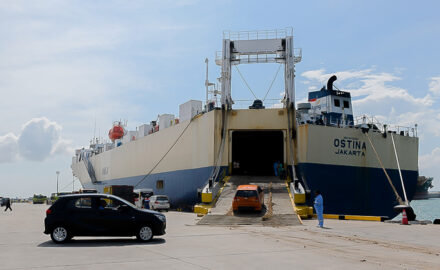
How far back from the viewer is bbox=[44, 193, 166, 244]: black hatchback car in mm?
12375

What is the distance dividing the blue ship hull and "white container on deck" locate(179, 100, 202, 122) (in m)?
12.2

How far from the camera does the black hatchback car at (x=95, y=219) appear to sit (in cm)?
1238

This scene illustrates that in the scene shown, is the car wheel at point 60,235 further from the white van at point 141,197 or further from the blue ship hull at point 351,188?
the white van at point 141,197

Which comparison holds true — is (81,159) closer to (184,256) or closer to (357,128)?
(357,128)

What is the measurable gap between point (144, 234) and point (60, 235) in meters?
2.49

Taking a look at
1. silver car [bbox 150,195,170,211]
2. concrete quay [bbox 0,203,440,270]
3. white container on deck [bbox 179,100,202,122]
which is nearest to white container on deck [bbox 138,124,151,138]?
white container on deck [bbox 179,100,202,122]

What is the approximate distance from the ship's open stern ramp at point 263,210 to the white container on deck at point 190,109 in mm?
10406

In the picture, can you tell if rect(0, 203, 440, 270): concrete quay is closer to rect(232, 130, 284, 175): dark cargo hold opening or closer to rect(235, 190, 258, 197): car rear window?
rect(235, 190, 258, 197): car rear window

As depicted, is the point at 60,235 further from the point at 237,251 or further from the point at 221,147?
the point at 221,147

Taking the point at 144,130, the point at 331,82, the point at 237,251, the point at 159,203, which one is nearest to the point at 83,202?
the point at 237,251

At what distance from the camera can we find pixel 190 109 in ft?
123

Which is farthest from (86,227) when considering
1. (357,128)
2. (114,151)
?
(114,151)

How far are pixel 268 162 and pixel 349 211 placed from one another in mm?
9944

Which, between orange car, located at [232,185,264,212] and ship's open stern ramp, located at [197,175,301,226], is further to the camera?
orange car, located at [232,185,264,212]
